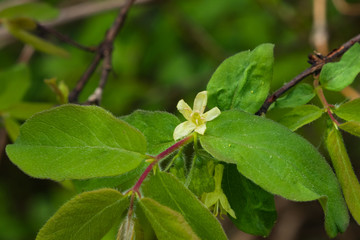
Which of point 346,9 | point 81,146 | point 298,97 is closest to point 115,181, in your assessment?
point 81,146

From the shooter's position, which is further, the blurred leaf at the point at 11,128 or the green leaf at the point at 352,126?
the blurred leaf at the point at 11,128

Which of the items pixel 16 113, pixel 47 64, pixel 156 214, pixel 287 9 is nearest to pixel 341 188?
pixel 156 214

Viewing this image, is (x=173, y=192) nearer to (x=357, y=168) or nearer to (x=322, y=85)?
(x=322, y=85)

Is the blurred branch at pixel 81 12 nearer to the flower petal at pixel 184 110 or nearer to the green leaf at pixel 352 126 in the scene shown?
the flower petal at pixel 184 110

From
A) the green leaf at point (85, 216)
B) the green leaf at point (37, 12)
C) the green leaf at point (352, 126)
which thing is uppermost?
the green leaf at point (37, 12)

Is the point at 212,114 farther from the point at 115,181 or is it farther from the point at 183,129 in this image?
the point at 115,181

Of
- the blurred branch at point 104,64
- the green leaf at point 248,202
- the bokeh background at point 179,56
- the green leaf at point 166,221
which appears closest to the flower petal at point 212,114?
the green leaf at point 248,202
